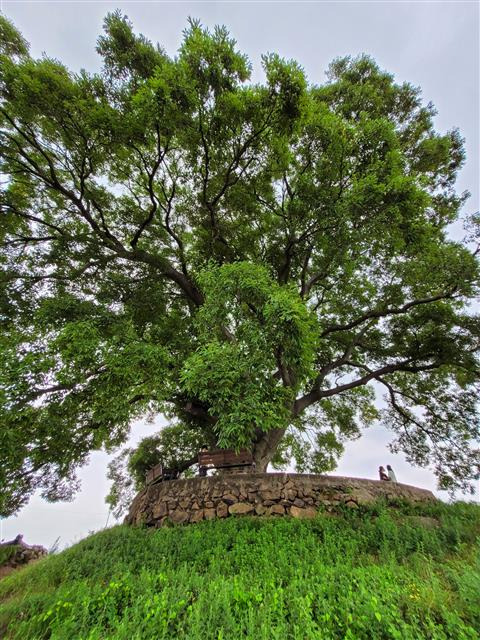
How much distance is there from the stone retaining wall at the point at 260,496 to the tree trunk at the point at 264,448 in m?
0.77

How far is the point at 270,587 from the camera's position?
2.95 metres

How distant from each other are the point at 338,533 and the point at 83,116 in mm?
8942

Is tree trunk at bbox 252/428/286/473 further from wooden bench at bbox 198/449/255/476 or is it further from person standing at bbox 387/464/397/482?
person standing at bbox 387/464/397/482

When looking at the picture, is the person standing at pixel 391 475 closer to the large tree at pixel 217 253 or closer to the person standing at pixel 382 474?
the person standing at pixel 382 474

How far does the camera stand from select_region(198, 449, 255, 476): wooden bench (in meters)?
7.67

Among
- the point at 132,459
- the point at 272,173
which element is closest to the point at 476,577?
the point at 272,173

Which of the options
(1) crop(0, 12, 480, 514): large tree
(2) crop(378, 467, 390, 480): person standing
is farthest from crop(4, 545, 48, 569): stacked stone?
(2) crop(378, 467, 390, 480): person standing

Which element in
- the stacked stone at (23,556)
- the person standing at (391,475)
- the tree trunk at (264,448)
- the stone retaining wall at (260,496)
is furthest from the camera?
the person standing at (391,475)

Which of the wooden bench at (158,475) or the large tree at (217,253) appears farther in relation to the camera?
the wooden bench at (158,475)

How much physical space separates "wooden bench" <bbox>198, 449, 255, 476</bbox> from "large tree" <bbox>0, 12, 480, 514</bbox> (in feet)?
1.24

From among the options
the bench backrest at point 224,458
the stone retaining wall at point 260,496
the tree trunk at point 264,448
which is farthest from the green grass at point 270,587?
the bench backrest at point 224,458

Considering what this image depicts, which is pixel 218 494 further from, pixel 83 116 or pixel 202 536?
pixel 83 116

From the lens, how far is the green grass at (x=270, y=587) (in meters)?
2.21

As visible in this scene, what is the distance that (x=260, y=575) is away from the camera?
11.1 ft
